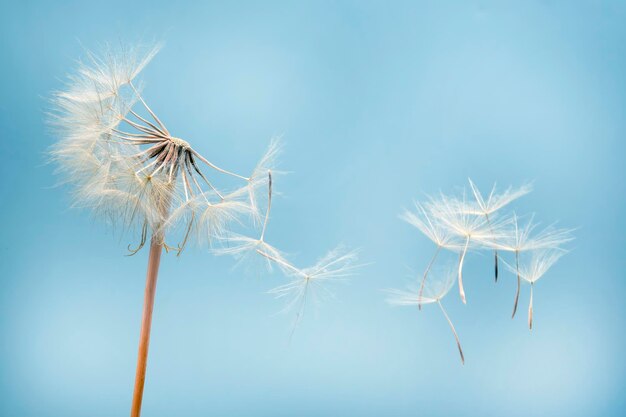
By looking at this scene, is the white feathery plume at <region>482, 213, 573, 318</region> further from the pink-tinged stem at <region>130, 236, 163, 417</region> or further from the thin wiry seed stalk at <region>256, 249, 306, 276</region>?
the pink-tinged stem at <region>130, 236, 163, 417</region>

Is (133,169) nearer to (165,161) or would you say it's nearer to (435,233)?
(165,161)

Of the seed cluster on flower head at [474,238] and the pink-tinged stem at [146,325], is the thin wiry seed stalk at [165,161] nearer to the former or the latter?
the pink-tinged stem at [146,325]

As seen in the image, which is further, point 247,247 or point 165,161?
point 247,247

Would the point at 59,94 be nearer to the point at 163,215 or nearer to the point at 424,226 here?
the point at 163,215

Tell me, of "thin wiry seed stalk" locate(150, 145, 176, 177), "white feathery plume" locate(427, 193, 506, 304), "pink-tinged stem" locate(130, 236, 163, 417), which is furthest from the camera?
"white feathery plume" locate(427, 193, 506, 304)

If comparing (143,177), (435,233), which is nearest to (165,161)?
(143,177)

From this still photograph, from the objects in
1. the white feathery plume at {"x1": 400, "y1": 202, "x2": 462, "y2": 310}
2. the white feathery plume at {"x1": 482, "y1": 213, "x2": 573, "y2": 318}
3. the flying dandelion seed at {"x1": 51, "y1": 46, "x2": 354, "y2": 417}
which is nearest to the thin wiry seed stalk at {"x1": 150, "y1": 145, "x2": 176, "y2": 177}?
the flying dandelion seed at {"x1": 51, "y1": 46, "x2": 354, "y2": 417}

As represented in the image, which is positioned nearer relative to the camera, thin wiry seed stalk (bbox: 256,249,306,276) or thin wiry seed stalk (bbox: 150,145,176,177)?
thin wiry seed stalk (bbox: 150,145,176,177)

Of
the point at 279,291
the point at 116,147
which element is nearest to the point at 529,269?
the point at 279,291
